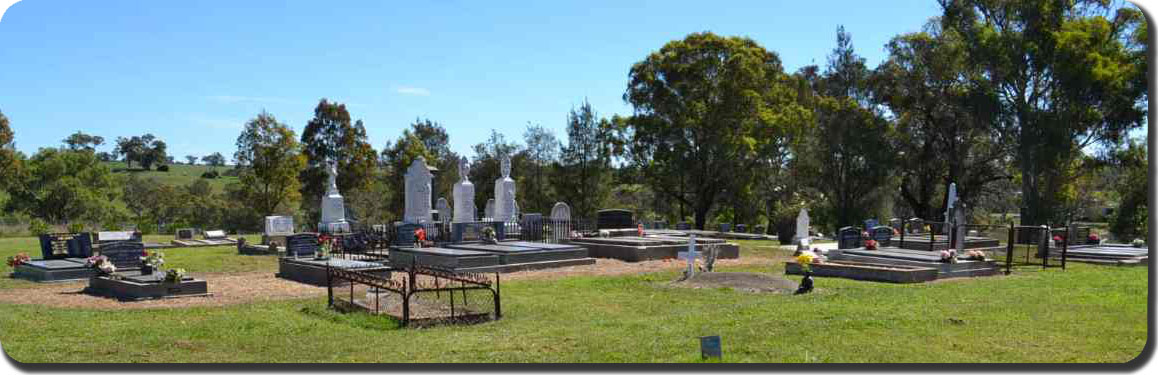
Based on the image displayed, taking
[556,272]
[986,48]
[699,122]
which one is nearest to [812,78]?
[699,122]

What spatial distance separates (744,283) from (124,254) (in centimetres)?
1174

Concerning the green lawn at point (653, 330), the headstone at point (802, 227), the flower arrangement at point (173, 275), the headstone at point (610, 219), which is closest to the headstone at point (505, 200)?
the headstone at point (610, 219)

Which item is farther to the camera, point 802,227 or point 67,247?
point 802,227

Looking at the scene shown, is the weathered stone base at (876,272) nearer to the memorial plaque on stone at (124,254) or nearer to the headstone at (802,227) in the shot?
the headstone at (802,227)

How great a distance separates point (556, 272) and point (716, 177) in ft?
80.1

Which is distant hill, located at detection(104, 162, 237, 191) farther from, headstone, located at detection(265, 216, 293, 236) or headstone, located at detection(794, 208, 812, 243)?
headstone, located at detection(794, 208, 812, 243)

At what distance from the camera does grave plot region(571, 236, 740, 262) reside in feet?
76.4

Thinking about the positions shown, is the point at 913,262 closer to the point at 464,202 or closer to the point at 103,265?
the point at 464,202

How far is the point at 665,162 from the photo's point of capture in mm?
43250

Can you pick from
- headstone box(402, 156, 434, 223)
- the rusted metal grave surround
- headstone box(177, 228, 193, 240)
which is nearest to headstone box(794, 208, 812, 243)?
headstone box(402, 156, 434, 223)

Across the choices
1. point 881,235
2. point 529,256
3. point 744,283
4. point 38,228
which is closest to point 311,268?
point 529,256

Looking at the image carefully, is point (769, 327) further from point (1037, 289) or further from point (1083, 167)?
point (1083, 167)

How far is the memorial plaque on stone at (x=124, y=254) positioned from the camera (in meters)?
16.1

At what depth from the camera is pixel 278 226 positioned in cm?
3092
